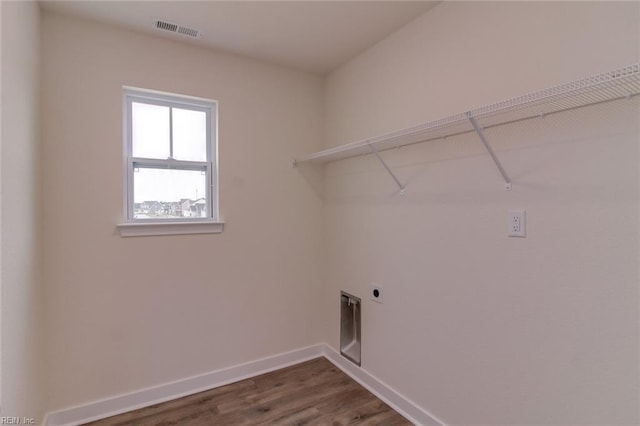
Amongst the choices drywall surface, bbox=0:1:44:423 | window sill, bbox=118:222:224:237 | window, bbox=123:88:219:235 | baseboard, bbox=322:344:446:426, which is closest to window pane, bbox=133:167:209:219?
window, bbox=123:88:219:235

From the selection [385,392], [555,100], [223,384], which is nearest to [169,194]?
[223,384]

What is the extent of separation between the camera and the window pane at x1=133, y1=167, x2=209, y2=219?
2.27 meters

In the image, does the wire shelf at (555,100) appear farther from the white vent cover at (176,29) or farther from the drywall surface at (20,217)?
the drywall surface at (20,217)

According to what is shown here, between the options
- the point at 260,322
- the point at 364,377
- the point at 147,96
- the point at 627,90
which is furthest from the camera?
the point at 260,322

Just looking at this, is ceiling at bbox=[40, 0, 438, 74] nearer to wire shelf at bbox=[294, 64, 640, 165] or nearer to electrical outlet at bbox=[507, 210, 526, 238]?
wire shelf at bbox=[294, 64, 640, 165]

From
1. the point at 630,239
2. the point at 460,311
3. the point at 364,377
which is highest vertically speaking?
the point at 630,239

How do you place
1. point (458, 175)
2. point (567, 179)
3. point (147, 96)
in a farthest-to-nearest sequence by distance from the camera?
point (147, 96), point (458, 175), point (567, 179)

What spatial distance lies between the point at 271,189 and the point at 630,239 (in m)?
2.18

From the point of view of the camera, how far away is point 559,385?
138 cm

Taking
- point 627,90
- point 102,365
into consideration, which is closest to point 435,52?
point 627,90

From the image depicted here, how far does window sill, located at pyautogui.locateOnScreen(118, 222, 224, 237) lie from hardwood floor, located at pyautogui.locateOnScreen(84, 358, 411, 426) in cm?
118

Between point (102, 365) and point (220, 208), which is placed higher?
point (220, 208)

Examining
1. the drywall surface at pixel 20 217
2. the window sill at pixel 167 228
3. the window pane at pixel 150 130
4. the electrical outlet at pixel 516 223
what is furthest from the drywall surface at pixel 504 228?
the drywall surface at pixel 20 217

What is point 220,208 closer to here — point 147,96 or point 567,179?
point 147,96
